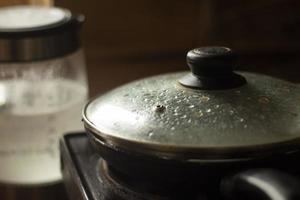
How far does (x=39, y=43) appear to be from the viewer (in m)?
0.88

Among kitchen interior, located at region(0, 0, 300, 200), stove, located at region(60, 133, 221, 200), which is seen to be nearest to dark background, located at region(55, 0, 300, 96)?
kitchen interior, located at region(0, 0, 300, 200)

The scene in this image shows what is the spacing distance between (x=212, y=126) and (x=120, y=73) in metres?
0.75

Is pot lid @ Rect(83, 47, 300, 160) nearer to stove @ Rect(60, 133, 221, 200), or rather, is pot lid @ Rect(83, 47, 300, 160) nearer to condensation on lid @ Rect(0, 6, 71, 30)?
stove @ Rect(60, 133, 221, 200)

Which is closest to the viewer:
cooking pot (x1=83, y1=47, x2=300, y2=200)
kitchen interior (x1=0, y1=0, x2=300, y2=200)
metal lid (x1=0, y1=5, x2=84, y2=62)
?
cooking pot (x1=83, y1=47, x2=300, y2=200)

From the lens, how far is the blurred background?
4.25 feet

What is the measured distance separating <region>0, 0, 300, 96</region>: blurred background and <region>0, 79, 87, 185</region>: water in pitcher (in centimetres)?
33

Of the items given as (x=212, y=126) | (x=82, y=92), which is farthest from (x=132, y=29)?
(x=212, y=126)

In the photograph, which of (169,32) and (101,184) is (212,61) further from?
(169,32)

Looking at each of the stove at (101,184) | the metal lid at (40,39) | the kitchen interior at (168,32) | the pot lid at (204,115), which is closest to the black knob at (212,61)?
the pot lid at (204,115)

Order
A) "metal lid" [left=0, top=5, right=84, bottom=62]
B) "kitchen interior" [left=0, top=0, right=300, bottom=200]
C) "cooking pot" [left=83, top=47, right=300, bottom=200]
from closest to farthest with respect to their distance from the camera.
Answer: "cooking pot" [left=83, top=47, right=300, bottom=200] → "metal lid" [left=0, top=5, right=84, bottom=62] → "kitchen interior" [left=0, top=0, right=300, bottom=200]

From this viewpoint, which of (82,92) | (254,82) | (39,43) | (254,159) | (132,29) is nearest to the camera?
(254,159)

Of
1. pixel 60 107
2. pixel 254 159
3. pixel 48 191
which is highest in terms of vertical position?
pixel 254 159

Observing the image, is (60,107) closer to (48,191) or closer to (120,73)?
(48,191)

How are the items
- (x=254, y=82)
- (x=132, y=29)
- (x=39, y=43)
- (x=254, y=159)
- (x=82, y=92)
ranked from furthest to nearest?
(x=132, y=29), (x=82, y=92), (x=39, y=43), (x=254, y=82), (x=254, y=159)
